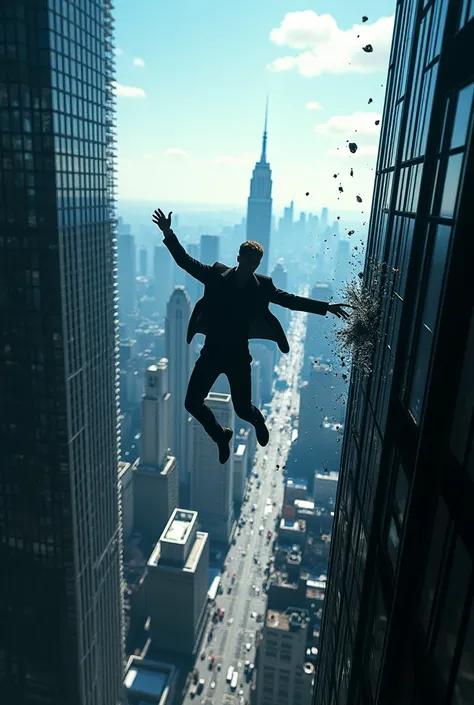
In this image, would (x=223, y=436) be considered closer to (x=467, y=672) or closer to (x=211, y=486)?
(x=467, y=672)

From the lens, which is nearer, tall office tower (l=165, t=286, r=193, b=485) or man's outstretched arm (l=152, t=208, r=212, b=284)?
man's outstretched arm (l=152, t=208, r=212, b=284)

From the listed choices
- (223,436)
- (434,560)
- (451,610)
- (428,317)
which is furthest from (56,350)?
(451,610)

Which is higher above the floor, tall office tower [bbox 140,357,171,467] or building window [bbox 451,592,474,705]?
building window [bbox 451,592,474,705]

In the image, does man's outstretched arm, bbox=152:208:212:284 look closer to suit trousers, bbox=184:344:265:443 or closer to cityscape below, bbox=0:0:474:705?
cityscape below, bbox=0:0:474:705

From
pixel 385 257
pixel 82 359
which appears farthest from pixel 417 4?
pixel 82 359

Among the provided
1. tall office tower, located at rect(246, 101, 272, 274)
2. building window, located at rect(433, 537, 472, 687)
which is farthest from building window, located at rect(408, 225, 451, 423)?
tall office tower, located at rect(246, 101, 272, 274)

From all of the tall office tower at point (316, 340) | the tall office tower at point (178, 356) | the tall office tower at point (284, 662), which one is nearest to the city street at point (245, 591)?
the tall office tower at point (284, 662)

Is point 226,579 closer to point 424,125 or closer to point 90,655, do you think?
point 90,655
